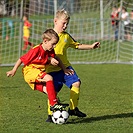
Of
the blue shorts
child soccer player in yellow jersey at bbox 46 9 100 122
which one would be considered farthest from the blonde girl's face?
the blue shorts

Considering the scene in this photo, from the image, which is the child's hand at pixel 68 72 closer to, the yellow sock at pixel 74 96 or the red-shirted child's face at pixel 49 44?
the yellow sock at pixel 74 96

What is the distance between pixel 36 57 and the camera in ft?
23.9

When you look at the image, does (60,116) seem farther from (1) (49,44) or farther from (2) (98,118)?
(1) (49,44)

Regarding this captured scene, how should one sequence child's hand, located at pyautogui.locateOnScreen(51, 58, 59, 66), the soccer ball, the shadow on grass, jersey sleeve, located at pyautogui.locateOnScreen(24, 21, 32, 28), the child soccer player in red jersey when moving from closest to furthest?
the soccer ball, child's hand, located at pyautogui.locateOnScreen(51, 58, 59, 66), the shadow on grass, the child soccer player in red jersey, jersey sleeve, located at pyautogui.locateOnScreen(24, 21, 32, 28)

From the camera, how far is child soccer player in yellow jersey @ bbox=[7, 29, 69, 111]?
23.4 ft

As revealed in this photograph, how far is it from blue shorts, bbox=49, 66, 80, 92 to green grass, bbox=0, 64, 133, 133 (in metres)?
0.50

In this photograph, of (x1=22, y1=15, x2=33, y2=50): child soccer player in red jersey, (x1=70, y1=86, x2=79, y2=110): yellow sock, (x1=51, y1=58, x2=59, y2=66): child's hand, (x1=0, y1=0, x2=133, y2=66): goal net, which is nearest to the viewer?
(x1=51, y1=58, x2=59, y2=66): child's hand

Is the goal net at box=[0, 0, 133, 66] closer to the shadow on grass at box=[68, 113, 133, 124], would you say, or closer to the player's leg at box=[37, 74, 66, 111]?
the shadow on grass at box=[68, 113, 133, 124]

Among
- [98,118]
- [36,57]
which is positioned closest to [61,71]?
[36,57]

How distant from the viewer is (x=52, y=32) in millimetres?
7230

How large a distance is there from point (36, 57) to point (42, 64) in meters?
0.15

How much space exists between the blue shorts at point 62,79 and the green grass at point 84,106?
1.63 ft

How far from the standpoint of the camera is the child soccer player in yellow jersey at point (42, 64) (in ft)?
23.4

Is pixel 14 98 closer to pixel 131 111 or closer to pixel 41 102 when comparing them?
pixel 41 102
